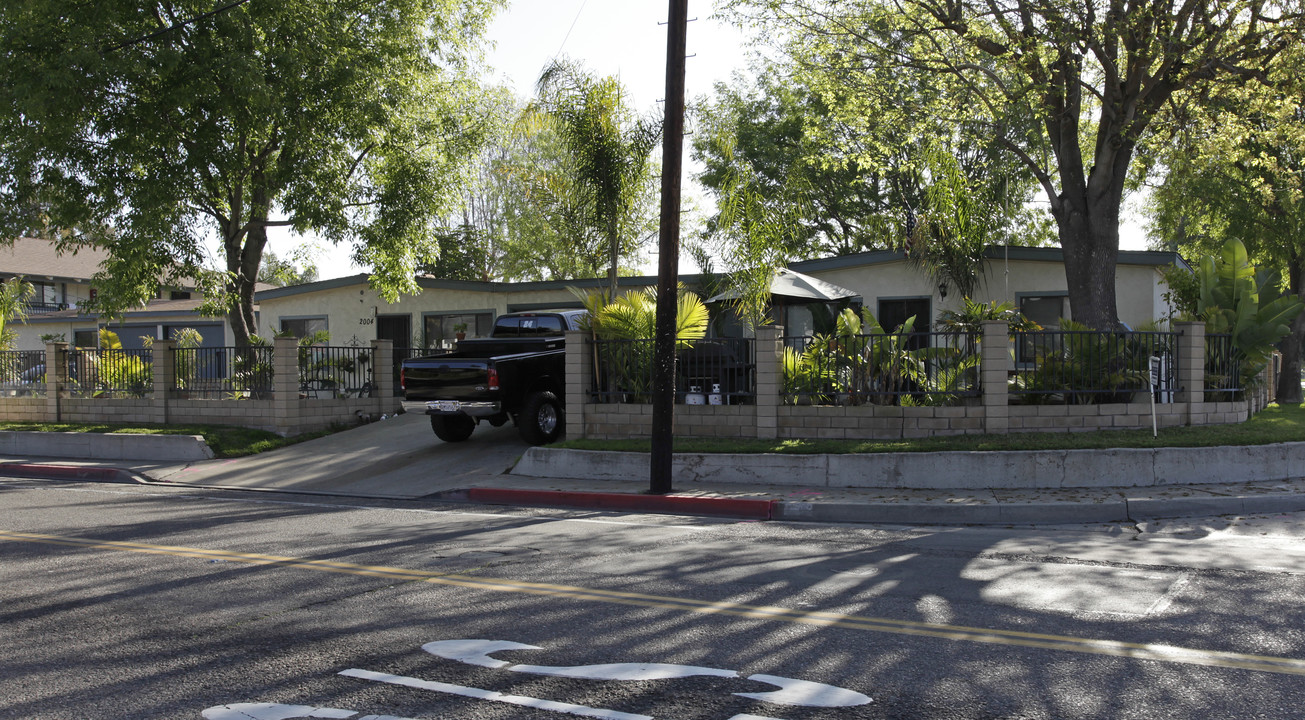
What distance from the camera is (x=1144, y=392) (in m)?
12.5

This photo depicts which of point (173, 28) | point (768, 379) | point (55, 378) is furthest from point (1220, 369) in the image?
point (55, 378)

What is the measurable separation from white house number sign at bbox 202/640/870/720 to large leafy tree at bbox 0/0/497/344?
48.6 ft

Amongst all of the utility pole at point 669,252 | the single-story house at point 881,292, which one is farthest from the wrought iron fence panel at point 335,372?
the utility pole at point 669,252

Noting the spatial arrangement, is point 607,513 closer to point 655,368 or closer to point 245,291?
point 655,368

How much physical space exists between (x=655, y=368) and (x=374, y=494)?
4472 millimetres

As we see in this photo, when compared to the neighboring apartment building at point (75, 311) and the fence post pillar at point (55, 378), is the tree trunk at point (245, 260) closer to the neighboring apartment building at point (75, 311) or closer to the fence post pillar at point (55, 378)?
the fence post pillar at point (55, 378)

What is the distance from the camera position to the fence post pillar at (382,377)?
18.5m

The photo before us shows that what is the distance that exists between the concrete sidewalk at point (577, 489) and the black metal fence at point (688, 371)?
1.69 meters

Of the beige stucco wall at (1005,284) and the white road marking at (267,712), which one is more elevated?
the beige stucco wall at (1005,284)

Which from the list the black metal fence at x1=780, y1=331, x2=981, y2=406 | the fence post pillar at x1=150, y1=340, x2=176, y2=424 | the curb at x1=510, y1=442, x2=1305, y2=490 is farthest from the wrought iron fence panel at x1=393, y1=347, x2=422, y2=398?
the curb at x1=510, y1=442, x2=1305, y2=490

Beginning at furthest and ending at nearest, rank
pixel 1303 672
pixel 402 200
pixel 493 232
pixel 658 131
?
pixel 493 232 < pixel 402 200 < pixel 658 131 < pixel 1303 672

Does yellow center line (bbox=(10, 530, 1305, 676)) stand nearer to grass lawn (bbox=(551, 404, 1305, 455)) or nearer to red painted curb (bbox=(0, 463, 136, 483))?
grass lawn (bbox=(551, 404, 1305, 455))

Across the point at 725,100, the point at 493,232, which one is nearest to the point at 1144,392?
the point at 725,100

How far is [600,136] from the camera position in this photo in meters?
17.2
